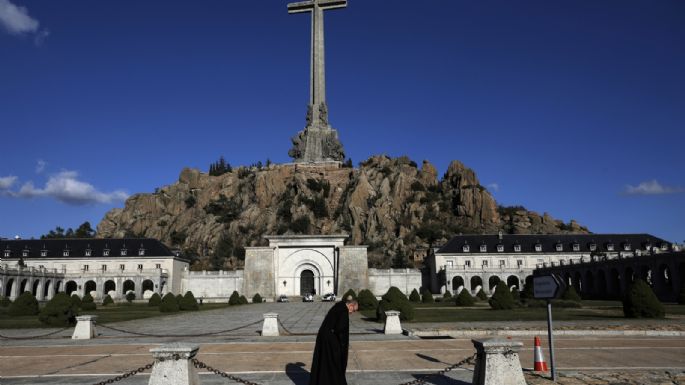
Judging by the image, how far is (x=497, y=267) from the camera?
73.8m

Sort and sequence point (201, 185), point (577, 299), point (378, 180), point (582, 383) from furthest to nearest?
point (201, 185) → point (378, 180) → point (577, 299) → point (582, 383)

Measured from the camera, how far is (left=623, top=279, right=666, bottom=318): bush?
24766mm

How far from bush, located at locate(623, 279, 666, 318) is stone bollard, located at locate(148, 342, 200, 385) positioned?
24.3m

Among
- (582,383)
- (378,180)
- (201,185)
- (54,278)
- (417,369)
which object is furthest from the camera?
(201,185)

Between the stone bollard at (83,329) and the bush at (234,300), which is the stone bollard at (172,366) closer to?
the stone bollard at (83,329)

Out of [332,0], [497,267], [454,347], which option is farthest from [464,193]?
[454,347]

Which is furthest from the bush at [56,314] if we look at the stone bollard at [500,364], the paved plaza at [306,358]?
the stone bollard at [500,364]

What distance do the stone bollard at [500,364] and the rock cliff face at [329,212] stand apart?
3027 inches

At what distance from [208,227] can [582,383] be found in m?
93.3

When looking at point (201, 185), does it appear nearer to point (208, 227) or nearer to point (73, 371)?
point (208, 227)

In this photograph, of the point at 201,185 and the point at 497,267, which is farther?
the point at 201,185

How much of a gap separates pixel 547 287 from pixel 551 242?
237 ft

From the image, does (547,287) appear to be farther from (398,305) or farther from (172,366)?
(398,305)

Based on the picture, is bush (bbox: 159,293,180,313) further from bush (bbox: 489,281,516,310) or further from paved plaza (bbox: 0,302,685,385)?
bush (bbox: 489,281,516,310)
